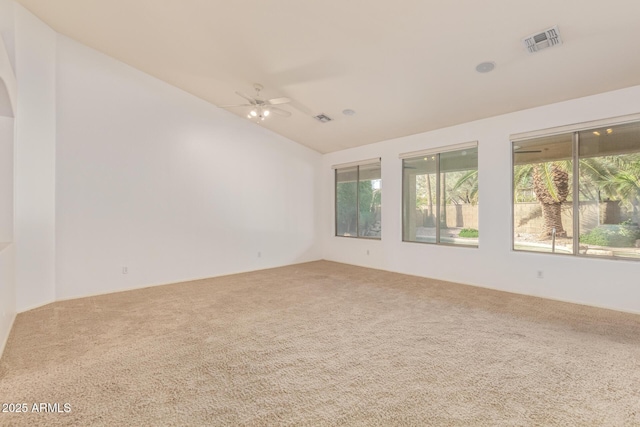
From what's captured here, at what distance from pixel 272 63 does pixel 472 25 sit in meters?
2.37

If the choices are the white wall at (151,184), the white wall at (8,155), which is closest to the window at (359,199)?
the white wall at (151,184)

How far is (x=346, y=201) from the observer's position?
23.1ft

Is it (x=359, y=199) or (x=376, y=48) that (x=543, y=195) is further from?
(x=359, y=199)

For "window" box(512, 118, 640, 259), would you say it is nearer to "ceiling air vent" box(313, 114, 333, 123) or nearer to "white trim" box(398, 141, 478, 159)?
"white trim" box(398, 141, 478, 159)

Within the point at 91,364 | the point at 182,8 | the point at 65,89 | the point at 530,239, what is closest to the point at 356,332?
the point at 91,364

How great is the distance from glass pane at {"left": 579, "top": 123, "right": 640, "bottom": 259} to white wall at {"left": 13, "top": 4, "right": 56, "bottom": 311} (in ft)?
23.7

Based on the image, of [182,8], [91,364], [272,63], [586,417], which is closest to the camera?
[586,417]

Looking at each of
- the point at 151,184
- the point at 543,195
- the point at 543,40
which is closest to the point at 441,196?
the point at 543,195

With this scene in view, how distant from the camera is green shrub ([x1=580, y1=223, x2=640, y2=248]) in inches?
139

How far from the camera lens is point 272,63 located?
3754mm

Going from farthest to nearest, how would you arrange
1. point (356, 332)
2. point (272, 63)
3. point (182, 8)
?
1. point (272, 63)
2. point (182, 8)
3. point (356, 332)

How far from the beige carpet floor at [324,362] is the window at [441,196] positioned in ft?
4.84

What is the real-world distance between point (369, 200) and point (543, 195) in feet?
10.5

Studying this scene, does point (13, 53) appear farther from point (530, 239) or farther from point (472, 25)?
point (530, 239)
